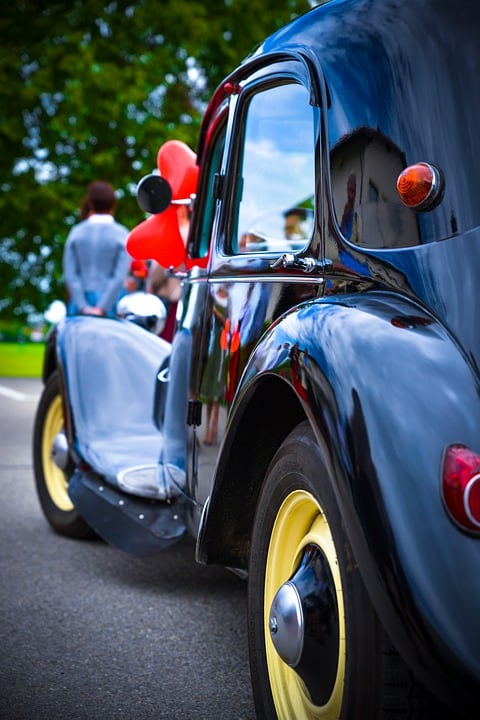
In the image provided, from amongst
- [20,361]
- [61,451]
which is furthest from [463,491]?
[20,361]

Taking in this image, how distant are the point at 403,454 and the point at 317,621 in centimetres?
46

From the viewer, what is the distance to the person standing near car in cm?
691

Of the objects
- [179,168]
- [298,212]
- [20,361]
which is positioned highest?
[179,168]

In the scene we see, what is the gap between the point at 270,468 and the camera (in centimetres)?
240

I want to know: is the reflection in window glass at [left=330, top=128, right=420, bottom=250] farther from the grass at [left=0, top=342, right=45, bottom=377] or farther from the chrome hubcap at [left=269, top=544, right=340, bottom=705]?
the grass at [left=0, top=342, right=45, bottom=377]

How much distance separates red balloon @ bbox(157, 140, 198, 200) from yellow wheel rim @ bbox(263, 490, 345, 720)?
1894 mm

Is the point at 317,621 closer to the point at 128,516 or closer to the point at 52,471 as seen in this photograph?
the point at 128,516

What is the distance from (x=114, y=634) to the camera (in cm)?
340

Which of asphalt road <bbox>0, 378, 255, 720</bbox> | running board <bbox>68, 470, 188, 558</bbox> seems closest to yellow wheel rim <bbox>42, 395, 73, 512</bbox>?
asphalt road <bbox>0, 378, 255, 720</bbox>

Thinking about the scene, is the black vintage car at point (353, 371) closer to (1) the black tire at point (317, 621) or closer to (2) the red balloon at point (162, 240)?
(1) the black tire at point (317, 621)

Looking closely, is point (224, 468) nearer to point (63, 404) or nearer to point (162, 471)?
point (162, 471)

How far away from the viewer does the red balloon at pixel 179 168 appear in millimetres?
3906

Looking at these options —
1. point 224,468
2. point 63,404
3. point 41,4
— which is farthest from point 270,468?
point 41,4

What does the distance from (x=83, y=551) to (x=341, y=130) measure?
2755 mm
